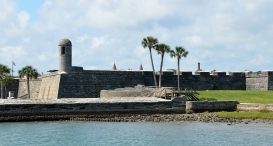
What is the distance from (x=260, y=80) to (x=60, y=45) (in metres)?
23.3

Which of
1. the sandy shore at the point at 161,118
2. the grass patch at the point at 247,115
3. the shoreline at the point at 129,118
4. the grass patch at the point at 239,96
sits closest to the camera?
the sandy shore at the point at 161,118

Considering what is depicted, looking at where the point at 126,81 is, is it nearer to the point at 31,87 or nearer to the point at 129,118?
the point at 31,87

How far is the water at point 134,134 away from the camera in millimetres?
30906

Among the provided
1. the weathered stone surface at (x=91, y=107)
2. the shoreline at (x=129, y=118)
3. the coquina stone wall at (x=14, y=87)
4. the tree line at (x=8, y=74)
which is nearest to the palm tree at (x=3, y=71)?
the tree line at (x=8, y=74)

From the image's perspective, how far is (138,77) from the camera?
66.0 meters

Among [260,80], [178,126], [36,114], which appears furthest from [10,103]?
[260,80]

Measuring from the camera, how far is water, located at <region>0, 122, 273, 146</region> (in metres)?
30.9

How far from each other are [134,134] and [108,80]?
29.6m

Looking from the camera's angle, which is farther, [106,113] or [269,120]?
[106,113]

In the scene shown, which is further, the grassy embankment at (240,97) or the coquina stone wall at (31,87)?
the coquina stone wall at (31,87)

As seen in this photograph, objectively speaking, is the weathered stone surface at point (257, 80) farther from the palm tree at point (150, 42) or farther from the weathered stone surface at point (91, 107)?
the weathered stone surface at point (91, 107)

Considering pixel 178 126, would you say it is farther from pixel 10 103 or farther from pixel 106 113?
pixel 10 103

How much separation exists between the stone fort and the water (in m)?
18.3

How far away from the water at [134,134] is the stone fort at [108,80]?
18.3 metres
